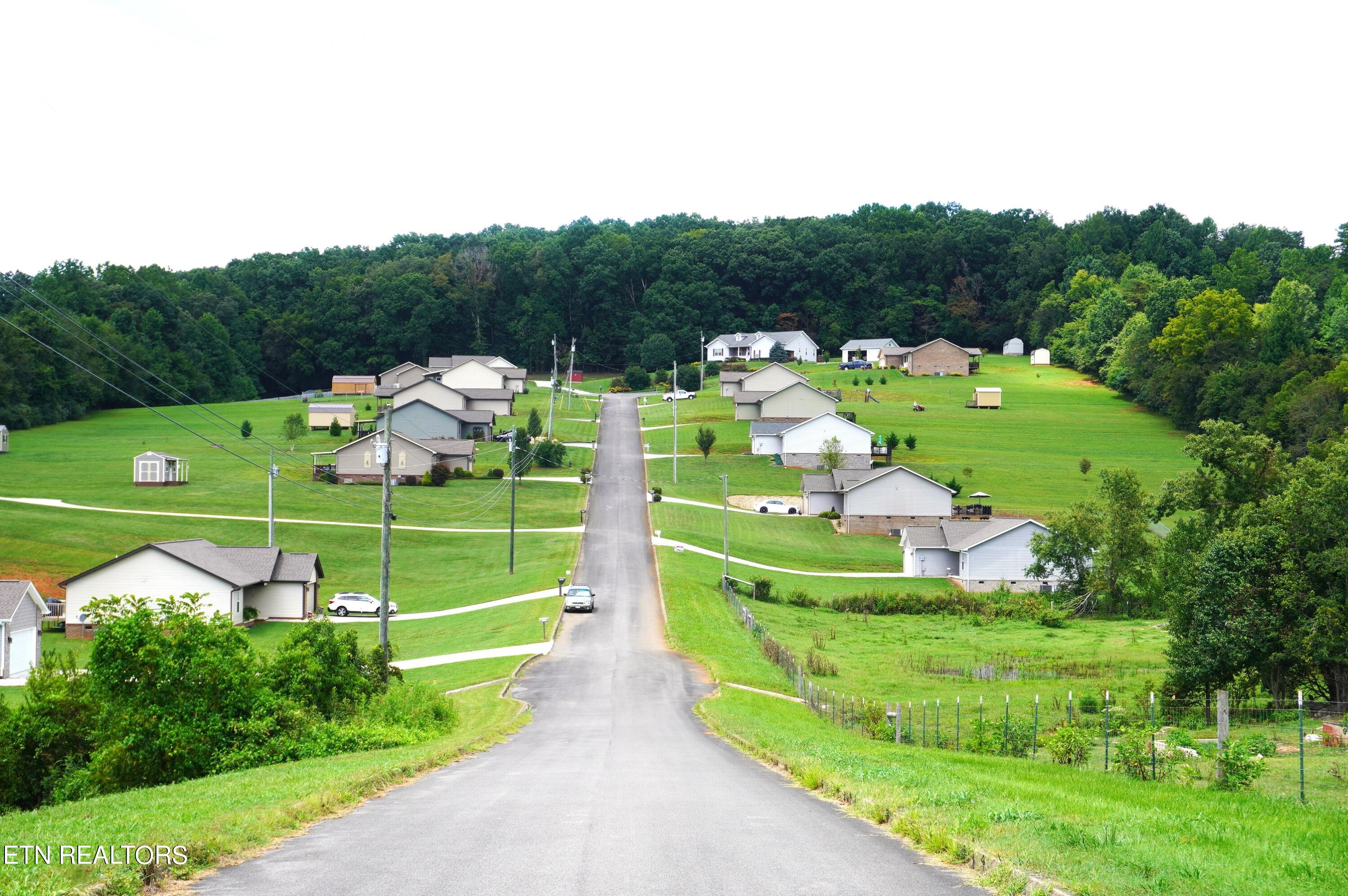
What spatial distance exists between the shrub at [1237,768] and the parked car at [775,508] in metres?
66.1

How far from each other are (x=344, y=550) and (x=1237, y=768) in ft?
186

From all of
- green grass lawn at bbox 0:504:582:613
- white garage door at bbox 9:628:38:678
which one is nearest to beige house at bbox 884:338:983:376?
green grass lawn at bbox 0:504:582:613

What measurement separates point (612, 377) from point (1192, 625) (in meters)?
132

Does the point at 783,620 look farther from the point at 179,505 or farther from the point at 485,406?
the point at 485,406

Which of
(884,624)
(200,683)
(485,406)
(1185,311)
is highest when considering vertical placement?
(1185,311)

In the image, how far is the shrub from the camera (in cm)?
1537

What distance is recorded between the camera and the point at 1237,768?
1544 cm

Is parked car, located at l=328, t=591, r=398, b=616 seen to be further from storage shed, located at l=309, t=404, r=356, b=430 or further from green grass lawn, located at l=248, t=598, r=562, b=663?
storage shed, located at l=309, t=404, r=356, b=430

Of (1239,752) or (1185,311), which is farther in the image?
(1185,311)

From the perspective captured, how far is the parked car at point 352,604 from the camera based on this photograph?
54969mm

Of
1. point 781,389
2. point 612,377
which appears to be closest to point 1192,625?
point 781,389

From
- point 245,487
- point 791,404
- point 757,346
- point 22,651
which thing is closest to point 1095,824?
point 22,651

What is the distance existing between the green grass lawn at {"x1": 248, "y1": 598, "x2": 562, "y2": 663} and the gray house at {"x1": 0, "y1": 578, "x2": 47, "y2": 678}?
27.2 ft

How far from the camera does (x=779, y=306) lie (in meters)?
180
